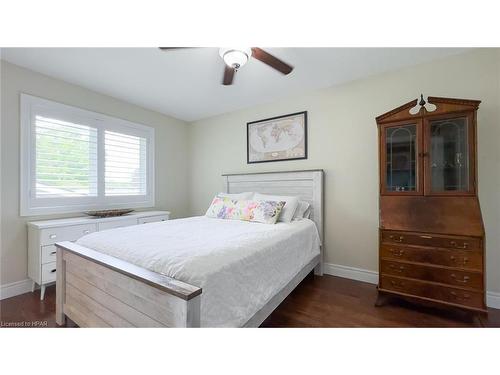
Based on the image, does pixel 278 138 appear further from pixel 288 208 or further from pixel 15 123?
pixel 15 123

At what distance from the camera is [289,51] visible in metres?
1.95

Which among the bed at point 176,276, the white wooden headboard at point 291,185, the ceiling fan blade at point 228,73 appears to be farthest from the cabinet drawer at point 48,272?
the ceiling fan blade at point 228,73

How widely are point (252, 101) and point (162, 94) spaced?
1255mm

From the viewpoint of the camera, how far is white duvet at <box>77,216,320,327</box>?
1059mm

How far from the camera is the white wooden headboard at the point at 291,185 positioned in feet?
8.68

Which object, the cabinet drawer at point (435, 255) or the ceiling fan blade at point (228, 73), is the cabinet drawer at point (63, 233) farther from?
the cabinet drawer at point (435, 255)

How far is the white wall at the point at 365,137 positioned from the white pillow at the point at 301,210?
0.27m

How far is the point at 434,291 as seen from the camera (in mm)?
1662

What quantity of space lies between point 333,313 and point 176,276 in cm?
145

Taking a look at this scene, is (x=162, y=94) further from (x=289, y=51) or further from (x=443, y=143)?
(x=443, y=143)

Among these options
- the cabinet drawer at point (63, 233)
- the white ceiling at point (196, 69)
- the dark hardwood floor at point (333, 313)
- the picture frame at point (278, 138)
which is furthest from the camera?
the picture frame at point (278, 138)
